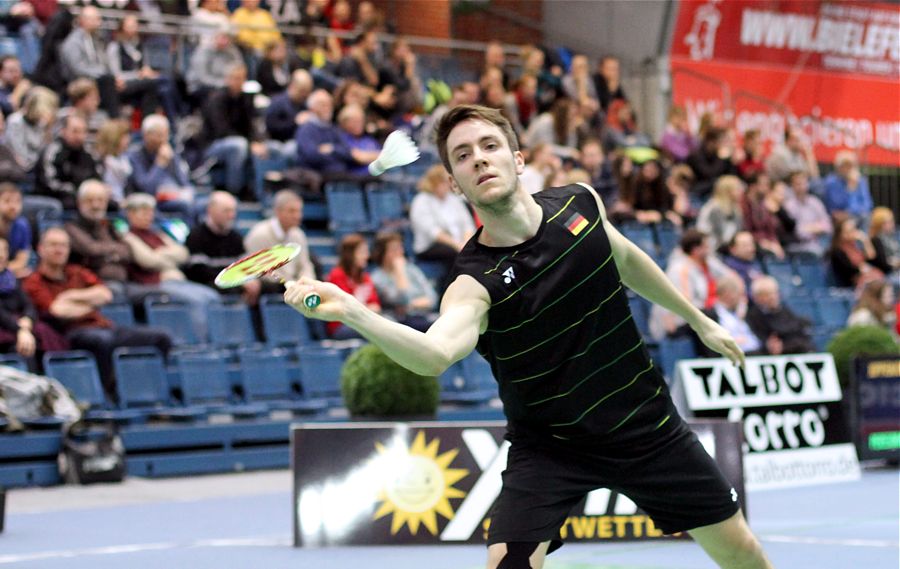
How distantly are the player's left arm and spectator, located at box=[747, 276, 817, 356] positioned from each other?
920 cm

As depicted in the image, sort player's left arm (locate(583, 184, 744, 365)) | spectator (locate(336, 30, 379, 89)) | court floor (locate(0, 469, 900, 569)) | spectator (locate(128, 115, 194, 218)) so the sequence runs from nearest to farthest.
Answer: player's left arm (locate(583, 184, 744, 365)) < court floor (locate(0, 469, 900, 569)) < spectator (locate(128, 115, 194, 218)) < spectator (locate(336, 30, 379, 89))

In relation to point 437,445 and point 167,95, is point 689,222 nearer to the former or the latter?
point 167,95

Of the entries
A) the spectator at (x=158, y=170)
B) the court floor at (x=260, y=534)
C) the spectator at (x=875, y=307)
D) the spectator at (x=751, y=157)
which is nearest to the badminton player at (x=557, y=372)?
the court floor at (x=260, y=534)

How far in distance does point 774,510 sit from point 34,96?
302 inches

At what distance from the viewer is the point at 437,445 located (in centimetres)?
887

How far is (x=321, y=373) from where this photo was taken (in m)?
12.9

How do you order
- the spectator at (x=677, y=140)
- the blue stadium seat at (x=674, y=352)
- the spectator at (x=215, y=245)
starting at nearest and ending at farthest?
the spectator at (x=215, y=245)
the blue stadium seat at (x=674, y=352)
the spectator at (x=677, y=140)

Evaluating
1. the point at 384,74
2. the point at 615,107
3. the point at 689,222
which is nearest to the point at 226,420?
the point at 384,74

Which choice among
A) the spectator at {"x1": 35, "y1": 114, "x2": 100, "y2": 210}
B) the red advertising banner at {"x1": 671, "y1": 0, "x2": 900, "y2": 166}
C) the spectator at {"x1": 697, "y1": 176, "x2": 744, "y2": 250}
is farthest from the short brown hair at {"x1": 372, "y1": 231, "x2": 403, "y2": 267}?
the red advertising banner at {"x1": 671, "y1": 0, "x2": 900, "y2": 166}

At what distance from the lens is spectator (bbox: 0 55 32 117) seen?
1433cm

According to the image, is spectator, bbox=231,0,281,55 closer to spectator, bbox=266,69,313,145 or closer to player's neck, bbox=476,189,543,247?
spectator, bbox=266,69,313,145

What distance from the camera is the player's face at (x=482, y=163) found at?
4.87 m

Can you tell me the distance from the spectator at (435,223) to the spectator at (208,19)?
155 inches

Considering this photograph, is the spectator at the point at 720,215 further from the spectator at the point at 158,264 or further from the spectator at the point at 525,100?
the spectator at the point at 158,264
